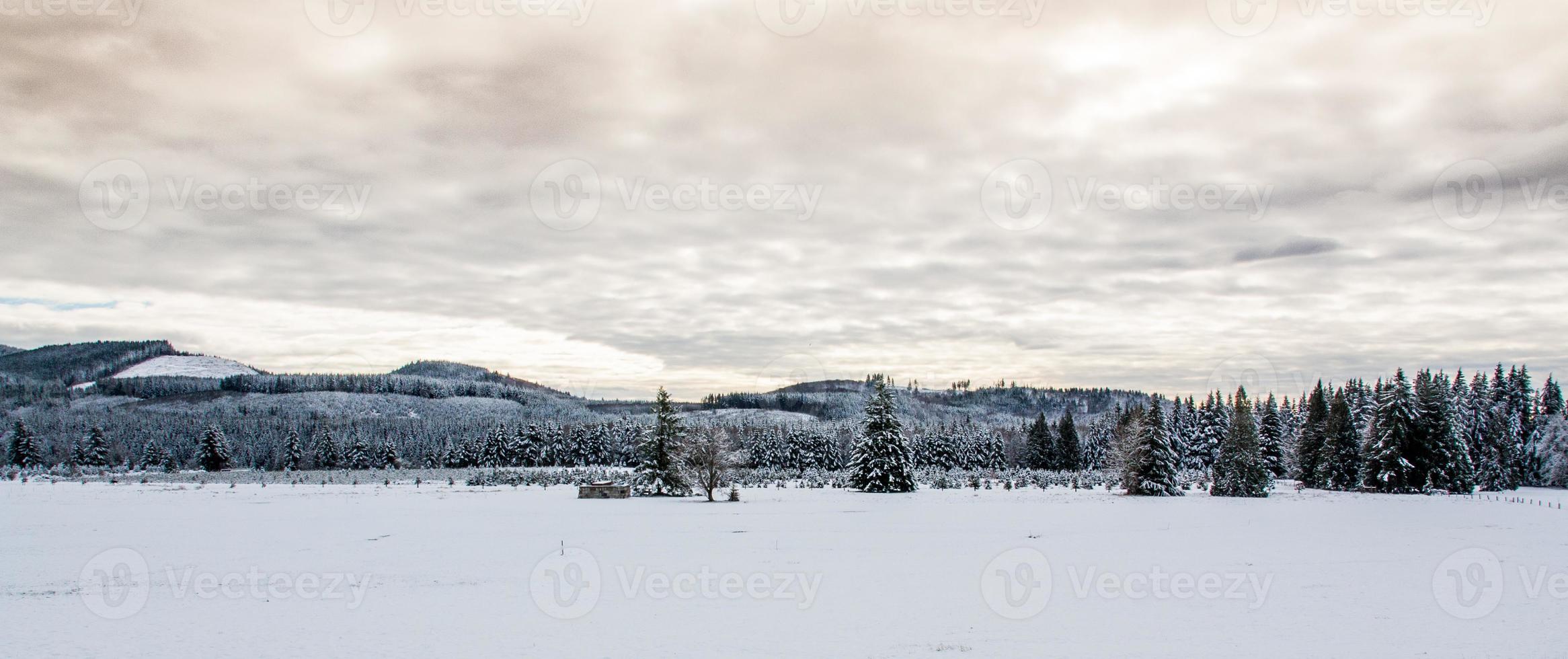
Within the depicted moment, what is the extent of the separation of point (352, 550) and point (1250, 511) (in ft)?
141

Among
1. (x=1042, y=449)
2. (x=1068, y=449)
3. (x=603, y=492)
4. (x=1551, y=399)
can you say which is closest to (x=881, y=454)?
(x=603, y=492)

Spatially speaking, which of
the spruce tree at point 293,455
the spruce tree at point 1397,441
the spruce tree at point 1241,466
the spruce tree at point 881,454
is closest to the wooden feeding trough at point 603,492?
the spruce tree at point 881,454

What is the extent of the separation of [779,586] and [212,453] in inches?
3983

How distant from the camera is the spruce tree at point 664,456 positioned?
57000mm

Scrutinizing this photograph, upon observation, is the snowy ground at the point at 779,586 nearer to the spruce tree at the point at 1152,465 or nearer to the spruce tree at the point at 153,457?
the spruce tree at the point at 1152,465

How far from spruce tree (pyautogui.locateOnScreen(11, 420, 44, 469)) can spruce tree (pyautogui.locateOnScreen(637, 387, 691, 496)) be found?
82.8 meters

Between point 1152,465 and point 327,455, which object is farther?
point 327,455

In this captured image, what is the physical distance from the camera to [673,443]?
2244 inches

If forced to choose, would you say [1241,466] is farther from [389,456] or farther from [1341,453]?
[389,456]

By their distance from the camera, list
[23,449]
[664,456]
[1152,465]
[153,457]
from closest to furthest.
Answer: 1. [664,456]
2. [1152,465]
3. [23,449]
4. [153,457]

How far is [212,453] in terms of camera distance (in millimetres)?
94875

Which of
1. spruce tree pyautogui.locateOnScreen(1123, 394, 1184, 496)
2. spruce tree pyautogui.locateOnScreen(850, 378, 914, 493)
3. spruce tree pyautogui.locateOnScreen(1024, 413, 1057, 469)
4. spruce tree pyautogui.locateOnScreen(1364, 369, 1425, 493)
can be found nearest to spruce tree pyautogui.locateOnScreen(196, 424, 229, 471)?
spruce tree pyautogui.locateOnScreen(850, 378, 914, 493)

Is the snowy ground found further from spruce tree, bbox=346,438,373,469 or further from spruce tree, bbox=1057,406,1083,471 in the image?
spruce tree, bbox=346,438,373,469

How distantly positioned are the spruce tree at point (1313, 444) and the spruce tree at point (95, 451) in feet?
429
